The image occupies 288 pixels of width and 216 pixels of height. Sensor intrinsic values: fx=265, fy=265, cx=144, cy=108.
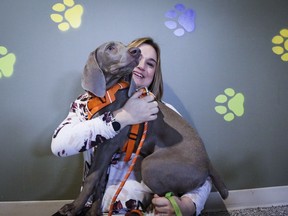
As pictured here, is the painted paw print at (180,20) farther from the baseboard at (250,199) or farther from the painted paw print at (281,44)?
the baseboard at (250,199)

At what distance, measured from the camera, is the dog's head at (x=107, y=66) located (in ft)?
3.78

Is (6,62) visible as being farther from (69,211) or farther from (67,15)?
(69,211)

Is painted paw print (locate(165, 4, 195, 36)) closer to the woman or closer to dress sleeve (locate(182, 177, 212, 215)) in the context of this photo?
the woman

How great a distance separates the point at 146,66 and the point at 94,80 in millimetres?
479

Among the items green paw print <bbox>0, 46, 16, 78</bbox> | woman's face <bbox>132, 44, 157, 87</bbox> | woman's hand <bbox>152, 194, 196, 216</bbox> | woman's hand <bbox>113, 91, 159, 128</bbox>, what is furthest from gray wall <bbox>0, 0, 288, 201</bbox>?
woman's hand <bbox>152, 194, 196, 216</bbox>

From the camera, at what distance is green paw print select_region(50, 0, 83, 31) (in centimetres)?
181

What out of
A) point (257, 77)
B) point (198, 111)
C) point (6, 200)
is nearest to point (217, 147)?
point (198, 111)

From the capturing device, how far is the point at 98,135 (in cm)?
109

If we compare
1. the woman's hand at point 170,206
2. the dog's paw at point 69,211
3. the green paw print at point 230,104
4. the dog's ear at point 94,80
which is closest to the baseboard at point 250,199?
the green paw print at point 230,104

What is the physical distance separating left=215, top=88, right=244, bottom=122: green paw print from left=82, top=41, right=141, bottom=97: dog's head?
986mm

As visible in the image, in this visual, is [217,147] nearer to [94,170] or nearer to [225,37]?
[225,37]

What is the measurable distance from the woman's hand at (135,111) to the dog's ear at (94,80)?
0.38ft

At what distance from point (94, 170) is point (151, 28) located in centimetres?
115

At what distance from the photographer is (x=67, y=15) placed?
1816 mm
